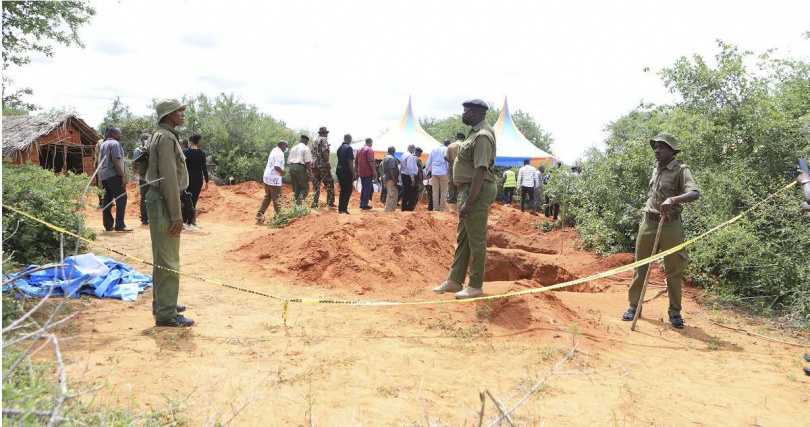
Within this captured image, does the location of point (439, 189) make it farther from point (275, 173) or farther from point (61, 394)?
point (61, 394)

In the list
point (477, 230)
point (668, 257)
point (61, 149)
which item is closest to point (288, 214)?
point (477, 230)

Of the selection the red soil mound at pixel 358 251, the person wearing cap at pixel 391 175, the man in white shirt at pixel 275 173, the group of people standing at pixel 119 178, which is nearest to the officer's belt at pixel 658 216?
the red soil mound at pixel 358 251

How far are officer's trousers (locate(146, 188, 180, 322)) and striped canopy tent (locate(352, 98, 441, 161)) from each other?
16850 millimetres

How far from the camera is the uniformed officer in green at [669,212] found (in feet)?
18.2

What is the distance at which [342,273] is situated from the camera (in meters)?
7.32

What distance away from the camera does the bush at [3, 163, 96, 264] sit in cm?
583

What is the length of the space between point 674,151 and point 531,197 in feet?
36.0

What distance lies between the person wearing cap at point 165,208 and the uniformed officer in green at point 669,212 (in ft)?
14.7

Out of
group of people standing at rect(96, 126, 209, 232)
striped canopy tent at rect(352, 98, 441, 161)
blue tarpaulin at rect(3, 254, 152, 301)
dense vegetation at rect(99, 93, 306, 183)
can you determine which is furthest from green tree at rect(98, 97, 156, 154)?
blue tarpaulin at rect(3, 254, 152, 301)

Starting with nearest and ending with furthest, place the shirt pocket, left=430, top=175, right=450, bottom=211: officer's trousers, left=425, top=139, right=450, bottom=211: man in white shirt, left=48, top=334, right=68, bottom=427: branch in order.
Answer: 1. left=48, top=334, right=68, bottom=427: branch
2. the shirt pocket
3. left=425, top=139, right=450, bottom=211: man in white shirt
4. left=430, top=175, right=450, bottom=211: officer's trousers

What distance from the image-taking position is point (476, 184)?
5484 mm

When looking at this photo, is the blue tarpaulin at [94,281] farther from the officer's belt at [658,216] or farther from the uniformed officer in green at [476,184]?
the officer's belt at [658,216]

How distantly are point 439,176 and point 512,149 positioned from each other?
9.39m

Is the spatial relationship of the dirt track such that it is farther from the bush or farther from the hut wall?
the hut wall
